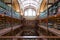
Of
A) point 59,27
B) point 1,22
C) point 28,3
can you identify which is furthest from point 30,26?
point 59,27

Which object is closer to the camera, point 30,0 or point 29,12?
point 30,0

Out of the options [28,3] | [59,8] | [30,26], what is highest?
[28,3]

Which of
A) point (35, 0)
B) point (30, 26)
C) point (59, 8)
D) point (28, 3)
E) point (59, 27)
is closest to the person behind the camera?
point (59, 8)

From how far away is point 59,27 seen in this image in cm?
570

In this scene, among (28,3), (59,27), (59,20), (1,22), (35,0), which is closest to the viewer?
(59,27)

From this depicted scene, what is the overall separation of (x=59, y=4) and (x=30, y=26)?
16.4 metres

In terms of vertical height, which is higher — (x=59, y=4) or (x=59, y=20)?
(x=59, y=4)

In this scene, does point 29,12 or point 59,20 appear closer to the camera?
point 59,20

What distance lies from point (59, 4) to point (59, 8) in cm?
29

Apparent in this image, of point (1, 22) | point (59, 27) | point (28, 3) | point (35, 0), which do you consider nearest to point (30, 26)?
point (35, 0)

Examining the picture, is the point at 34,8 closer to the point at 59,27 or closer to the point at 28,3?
the point at 28,3

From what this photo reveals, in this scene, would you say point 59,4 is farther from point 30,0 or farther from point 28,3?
point 28,3

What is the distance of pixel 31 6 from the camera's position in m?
31.0

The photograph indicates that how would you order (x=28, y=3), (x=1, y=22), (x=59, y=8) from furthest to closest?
1. (x=28, y=3)
2. (x=1, y=22)
3. (x=59, y=8)
